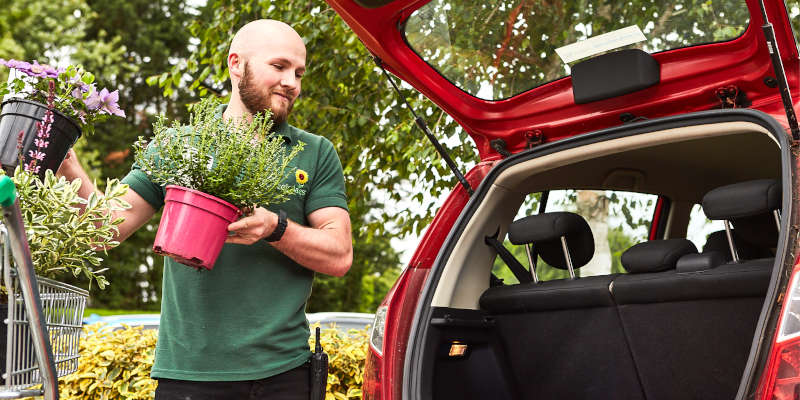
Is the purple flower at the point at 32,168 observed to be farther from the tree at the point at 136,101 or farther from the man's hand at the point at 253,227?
the tree at the point at 136,101

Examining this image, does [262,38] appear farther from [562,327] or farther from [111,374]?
[111,374]

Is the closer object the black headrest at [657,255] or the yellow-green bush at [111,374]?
the black headrest at [657,255]

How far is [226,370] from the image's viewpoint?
203 centimetres

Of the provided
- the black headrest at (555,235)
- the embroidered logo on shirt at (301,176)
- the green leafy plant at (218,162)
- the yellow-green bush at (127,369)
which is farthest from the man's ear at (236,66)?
the yellow-green bush at (127,369)

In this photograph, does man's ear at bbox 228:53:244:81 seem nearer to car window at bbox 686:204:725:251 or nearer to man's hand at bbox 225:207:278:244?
man's hand at bbox 225:207:278:244

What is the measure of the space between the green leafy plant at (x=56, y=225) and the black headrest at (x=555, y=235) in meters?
1.53

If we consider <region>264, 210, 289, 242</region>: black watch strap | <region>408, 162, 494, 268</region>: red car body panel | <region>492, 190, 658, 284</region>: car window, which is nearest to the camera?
<region>264, 210, 289, 242</region>: black watch strap

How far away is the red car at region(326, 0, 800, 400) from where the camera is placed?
2.14 metres

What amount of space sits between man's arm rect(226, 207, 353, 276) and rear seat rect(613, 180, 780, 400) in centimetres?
85

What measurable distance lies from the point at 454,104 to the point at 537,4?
443 millimetres

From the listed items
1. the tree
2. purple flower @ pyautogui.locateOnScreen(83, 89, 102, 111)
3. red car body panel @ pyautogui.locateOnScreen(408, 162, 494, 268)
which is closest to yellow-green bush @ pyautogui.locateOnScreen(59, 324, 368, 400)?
red car body panel @ pyautogui.locateOnScreen(408, 162, 494, 268)

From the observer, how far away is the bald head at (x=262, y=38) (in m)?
2.21

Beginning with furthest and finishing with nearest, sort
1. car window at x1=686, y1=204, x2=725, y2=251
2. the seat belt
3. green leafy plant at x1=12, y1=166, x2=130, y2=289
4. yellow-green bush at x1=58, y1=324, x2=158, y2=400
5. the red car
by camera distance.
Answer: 1. yellow-green bush at x1=58, y1=324, x2=158, y2=400
2. car window at x1=686, y1=204, x2=725, y2=251
3. the seat belt
4. the red car
5. green leafy plant at x1=12, y1=166, x2=130, y2=289

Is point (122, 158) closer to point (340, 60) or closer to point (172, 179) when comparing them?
point (340, 60)
